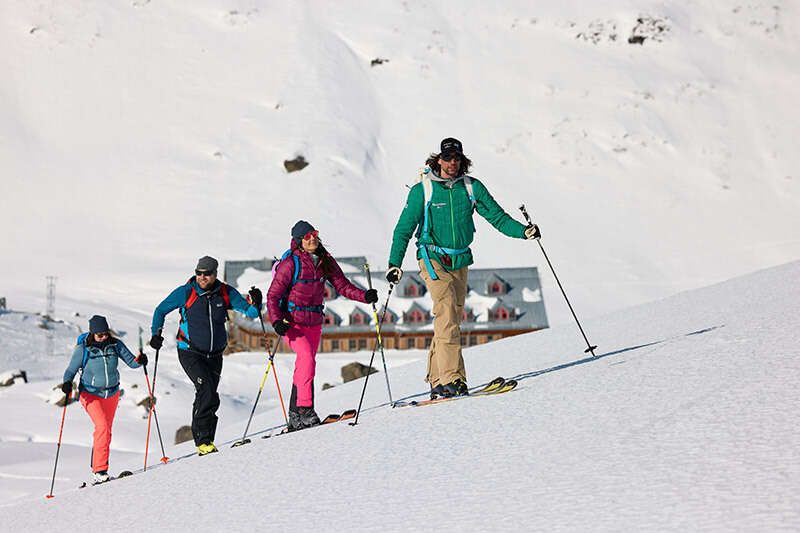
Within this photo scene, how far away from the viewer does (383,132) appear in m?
100

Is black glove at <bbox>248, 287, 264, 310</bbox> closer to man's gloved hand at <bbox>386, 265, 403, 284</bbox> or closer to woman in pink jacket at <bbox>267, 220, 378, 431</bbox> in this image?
woman in pink jacket at <bbox>267, 220, 378, 431</bbox>

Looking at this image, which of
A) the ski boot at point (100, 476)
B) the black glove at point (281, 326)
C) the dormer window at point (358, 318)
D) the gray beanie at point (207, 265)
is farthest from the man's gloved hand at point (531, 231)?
the dormer window at point (358, 318)

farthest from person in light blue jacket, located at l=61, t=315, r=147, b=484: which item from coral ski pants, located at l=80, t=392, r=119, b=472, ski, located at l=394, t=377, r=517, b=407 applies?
ski, located at l=394, t=377, r=517, b=407

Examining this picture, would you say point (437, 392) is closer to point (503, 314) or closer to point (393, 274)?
point (393, 274)


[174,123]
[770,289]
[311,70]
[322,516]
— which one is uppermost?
[311,70]

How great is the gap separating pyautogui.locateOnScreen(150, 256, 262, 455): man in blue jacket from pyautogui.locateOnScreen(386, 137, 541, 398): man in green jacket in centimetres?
177

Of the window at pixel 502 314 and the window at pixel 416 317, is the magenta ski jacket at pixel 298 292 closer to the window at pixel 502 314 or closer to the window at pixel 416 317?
the window at pixel 416 317

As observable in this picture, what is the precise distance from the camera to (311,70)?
107m

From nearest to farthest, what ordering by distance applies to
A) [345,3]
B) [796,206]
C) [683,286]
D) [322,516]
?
[322,516] → [683,286] → [796,206] → [345,3]

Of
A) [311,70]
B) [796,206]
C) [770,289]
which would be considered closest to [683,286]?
[796,206]

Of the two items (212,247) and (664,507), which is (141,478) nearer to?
(664,507)

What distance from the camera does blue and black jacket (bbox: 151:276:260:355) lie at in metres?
8.30

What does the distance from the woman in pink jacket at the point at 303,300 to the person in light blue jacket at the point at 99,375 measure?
6.19ft

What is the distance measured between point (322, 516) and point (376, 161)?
302 feet
